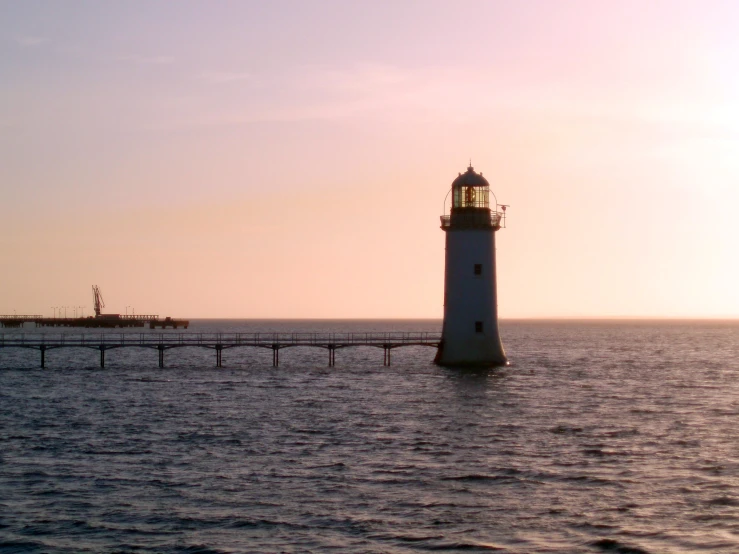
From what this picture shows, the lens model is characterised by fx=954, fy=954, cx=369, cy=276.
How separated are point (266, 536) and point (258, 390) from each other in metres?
35.0

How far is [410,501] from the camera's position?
2447 cm

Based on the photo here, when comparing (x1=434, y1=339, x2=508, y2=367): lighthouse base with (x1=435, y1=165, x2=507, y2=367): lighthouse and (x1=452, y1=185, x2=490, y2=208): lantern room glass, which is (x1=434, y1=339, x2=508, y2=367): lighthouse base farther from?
(x1=452, y1=185, x2=490, y2=208): lantern room glass

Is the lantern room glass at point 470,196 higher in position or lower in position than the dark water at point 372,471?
higher

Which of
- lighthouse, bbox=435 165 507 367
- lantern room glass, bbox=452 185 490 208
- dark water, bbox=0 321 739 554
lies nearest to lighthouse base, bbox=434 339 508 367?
lighthouse, bbox=435 165 507 367

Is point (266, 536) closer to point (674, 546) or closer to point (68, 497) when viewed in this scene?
Result: point (68, 497)

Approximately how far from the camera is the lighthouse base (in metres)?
58.1

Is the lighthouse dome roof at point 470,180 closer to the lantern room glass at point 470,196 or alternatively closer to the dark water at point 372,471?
the lantern room glass at point 470,196

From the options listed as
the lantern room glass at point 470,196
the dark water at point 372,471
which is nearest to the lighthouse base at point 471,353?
the dark water at point 372,471

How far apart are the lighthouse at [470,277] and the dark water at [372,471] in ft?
17.0

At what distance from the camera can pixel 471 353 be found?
58.1m

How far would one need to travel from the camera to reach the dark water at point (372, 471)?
2145 centimetres

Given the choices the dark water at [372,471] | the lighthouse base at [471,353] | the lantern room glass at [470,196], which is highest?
the lantern room glass at [470,196]

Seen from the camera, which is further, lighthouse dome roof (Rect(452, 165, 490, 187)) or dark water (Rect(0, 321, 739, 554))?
lighthouse dome roof (Rect(452, 165, 490, 187))

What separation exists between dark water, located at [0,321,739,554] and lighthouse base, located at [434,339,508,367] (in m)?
4.92
